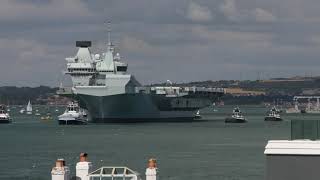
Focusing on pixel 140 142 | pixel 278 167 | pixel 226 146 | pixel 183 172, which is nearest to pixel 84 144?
pixel 140 142

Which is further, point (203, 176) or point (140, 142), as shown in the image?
point (140, 142)

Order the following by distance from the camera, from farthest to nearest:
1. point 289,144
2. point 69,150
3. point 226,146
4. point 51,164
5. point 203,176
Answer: point 226,146, point 69,150, point 51,164, point 203,176, point 289,144

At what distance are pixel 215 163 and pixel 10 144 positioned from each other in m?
54.7

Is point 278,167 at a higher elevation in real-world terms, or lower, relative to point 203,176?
higher

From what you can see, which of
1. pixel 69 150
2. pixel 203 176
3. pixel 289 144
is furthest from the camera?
pixel 69 150

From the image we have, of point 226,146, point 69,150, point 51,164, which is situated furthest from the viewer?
Result: point 226,146

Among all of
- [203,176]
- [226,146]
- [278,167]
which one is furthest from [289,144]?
[226,146]

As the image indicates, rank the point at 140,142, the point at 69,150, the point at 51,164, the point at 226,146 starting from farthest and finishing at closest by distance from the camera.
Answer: the point at 140,142 → the point at 226,146 → the point at 69,150 → the point at 51,164

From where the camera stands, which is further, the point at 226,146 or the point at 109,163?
the point at 226,146

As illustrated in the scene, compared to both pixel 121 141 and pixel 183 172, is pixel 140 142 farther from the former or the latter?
pixel 183 172

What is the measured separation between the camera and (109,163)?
87.3 meters

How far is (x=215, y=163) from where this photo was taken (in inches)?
3452

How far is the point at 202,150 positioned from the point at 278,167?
8838 centimetres

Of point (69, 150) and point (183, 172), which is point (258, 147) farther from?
point (183, 172)
